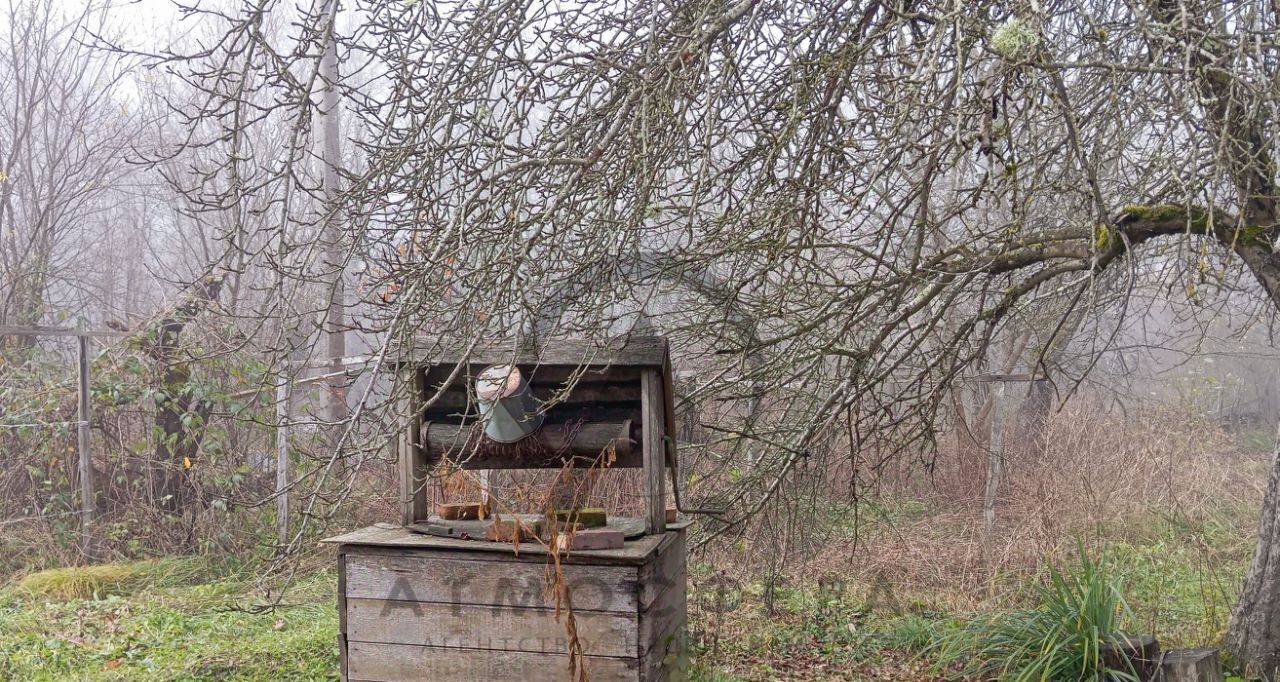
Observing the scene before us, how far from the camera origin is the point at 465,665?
3377 millimetres

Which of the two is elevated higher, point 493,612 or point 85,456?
point 85,456

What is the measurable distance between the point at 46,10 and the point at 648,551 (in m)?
10.6

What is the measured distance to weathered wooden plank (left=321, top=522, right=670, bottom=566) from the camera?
10.6 ft

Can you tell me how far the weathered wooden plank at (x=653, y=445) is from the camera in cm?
346

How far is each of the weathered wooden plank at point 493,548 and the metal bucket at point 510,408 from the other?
0.37 metres

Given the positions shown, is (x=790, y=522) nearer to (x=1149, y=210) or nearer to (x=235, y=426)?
(x=1149, y=210)

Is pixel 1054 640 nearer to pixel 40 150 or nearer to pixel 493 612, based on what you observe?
pixel 493 612

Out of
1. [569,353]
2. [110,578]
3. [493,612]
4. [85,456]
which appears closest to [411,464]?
[493,612]

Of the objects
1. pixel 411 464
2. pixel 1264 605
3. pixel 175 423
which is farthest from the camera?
pixel 175 423

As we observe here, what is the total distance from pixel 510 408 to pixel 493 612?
2.22 ft

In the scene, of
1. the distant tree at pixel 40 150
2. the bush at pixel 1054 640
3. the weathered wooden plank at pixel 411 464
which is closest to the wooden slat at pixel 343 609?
the weathered wooden plank at pixel 411 464

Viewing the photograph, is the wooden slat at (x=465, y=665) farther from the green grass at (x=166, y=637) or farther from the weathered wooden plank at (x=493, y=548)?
the green grass at (x=166, y=637)

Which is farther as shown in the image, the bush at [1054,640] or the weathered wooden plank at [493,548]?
the bush at [1054,640]

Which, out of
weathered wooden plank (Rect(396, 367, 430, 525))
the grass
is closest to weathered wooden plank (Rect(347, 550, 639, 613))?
weathered wooden plank (Rect(396, 367, 430, 525))
